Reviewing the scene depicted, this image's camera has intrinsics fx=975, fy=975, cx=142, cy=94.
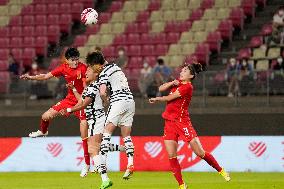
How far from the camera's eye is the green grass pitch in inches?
747

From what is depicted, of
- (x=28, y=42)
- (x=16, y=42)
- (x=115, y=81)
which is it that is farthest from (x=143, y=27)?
(x=115, y=81)

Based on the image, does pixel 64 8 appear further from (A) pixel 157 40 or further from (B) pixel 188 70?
(B) pixel 188 70

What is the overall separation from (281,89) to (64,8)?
11.7m

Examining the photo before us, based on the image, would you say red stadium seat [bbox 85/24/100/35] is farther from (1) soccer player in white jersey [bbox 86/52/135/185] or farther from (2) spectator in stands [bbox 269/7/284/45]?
(1) soccer player in white jersey [bbox 86/52/135/185]

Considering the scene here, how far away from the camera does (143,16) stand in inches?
1347

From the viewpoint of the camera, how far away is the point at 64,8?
115 ft

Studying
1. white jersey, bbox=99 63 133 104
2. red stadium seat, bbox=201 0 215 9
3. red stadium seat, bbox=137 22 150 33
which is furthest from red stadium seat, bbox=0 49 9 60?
white jersey, bbox=99 63 133 104

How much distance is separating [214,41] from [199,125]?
493 cm

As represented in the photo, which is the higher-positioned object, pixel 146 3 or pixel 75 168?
pixel 146 3

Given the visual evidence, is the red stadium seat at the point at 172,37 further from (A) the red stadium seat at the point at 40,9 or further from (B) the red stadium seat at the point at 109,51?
(A) the red stadium seat at the point at 40,9

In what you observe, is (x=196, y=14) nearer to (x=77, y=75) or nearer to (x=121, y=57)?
(x=121, y=57)

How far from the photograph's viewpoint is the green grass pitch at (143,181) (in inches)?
747

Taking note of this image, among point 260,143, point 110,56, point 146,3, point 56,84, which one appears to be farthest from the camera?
point 146,3

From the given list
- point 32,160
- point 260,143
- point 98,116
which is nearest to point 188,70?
point 98,116
